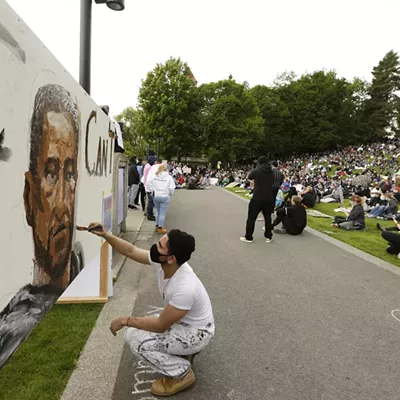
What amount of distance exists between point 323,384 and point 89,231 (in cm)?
220

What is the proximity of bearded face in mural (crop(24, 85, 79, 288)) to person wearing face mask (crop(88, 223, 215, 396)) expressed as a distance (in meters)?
0.51

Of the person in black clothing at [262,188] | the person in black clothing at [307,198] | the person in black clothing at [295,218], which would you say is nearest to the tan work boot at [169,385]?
the person in black clothing at [262,188]

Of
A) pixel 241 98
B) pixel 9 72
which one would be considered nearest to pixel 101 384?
pixel 9 72

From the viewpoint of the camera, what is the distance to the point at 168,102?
36.3m

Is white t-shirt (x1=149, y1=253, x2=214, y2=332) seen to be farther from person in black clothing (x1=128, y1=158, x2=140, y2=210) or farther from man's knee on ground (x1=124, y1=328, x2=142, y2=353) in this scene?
person in black clothing (x1=128, y1=158, x2=140, y2=210)

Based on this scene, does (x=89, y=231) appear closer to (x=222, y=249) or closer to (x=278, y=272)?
(x=278, y=272)

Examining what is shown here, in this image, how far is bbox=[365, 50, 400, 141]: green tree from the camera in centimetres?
5575

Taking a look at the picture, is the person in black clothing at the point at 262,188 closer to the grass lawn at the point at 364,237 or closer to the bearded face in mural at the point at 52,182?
the grass lawn at the point at 364,237

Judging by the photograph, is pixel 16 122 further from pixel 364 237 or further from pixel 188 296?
pixel 364 237

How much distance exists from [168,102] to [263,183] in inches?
1249

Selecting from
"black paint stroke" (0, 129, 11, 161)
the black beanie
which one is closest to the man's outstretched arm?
the black beanie

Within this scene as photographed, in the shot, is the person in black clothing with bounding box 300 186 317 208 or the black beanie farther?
the person in black clothing with bounding box 300 186 317 208

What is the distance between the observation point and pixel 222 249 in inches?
263

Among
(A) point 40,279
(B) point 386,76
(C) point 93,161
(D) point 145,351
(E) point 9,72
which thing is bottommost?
(D) point 145,351
